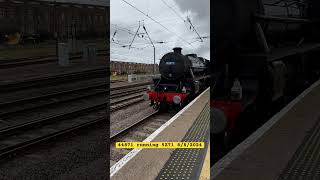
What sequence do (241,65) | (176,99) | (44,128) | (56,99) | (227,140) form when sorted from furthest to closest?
1. (56,99)
2. (176,99)
3. (44,128)
4. (241,65)
5. (227,140)

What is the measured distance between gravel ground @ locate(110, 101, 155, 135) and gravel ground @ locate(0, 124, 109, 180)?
19.1 inches

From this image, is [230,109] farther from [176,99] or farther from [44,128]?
[44,128]

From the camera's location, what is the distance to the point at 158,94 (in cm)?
1071

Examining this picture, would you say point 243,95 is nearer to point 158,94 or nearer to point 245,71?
point 245,71

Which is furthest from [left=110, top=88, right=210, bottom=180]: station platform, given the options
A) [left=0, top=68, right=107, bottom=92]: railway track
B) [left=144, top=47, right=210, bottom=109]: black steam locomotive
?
[left=0, top=68, right=107, bottom=92]: railway track

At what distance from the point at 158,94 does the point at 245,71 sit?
4.74 meters

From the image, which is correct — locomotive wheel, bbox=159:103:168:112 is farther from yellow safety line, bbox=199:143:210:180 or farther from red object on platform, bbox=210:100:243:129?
yellow safety line, bbox=199:143:210:180

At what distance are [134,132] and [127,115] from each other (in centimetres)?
164

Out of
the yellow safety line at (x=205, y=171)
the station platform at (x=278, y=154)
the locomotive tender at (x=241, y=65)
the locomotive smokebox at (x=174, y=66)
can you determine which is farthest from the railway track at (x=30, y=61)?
the yellow safety line at (x=205, y=171)

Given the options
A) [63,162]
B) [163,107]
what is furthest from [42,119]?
[163,107]

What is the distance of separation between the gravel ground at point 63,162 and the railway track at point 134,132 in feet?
0.76

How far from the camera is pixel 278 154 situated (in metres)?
4.94

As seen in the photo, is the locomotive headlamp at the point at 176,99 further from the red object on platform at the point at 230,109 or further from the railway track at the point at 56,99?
the red object on platform at the point at 230,109

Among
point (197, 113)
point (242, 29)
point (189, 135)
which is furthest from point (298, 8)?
point (189, 135)
